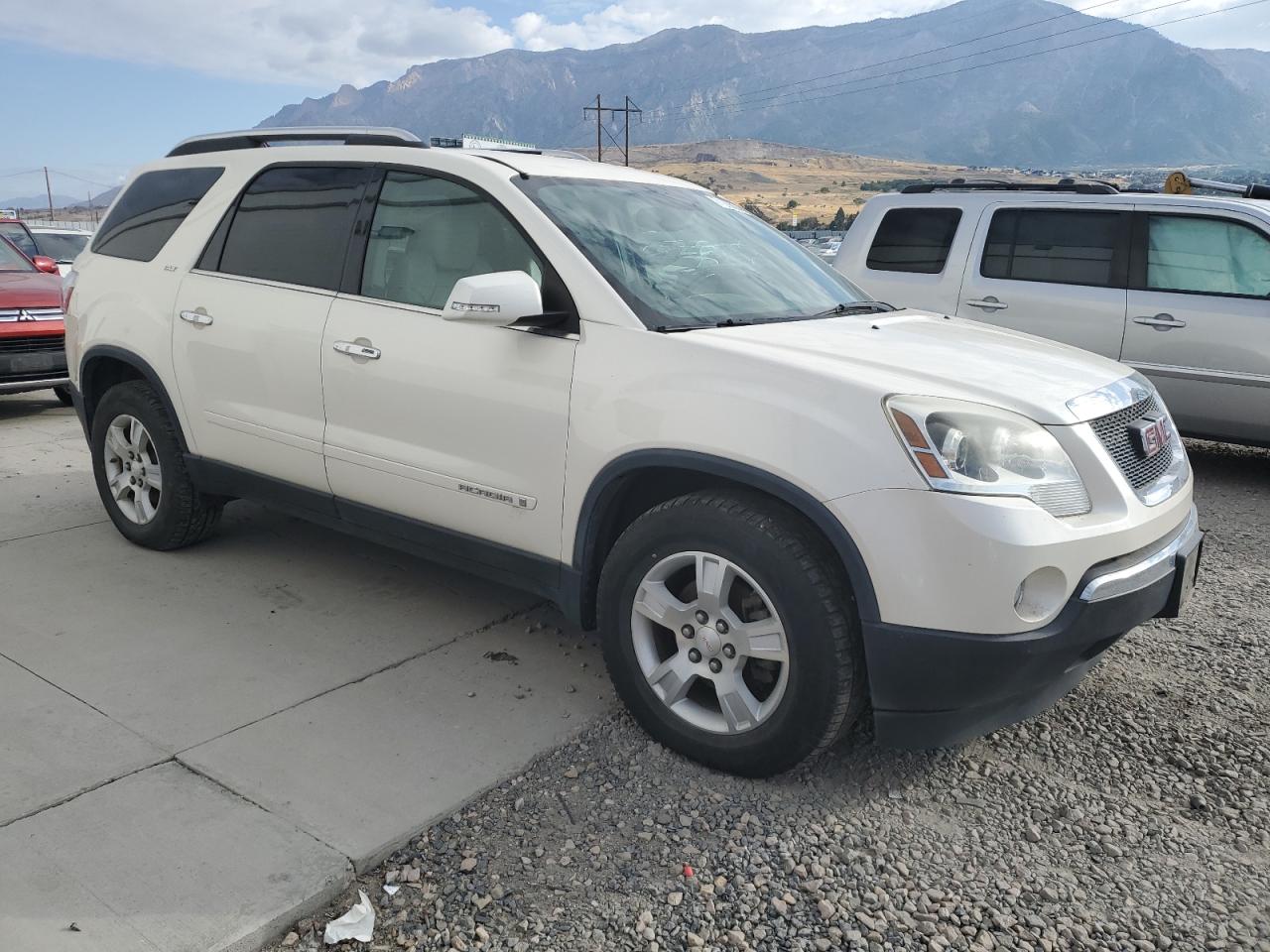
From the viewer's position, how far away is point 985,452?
2.57 m

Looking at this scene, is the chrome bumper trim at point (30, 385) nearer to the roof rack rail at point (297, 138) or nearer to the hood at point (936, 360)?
the roof rack rail at point (297, 138)

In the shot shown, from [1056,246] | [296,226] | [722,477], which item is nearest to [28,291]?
[296,226]

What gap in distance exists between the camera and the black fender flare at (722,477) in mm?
2592

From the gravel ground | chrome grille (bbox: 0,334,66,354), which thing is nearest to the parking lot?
the gravel ground

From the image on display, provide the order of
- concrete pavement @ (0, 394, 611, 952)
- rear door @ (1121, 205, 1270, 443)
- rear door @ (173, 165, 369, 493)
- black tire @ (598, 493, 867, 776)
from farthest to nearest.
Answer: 1. rear door @ (1121, 205, 1270, 443)
2. rear door @ (173, 165, 369, 493)
3. black tire @ (598, 493, 867, 776)
4. concrete pavement @ (0, 394, 611, 952)

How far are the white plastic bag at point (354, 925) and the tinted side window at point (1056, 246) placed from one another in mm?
6332

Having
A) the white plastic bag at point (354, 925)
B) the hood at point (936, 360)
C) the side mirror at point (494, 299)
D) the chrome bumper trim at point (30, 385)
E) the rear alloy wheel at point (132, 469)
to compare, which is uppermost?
the side mirror at point (494, 299)

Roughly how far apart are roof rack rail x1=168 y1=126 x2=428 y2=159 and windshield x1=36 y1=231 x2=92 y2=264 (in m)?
12.1

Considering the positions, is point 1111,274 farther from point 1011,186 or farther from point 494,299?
point 494,299

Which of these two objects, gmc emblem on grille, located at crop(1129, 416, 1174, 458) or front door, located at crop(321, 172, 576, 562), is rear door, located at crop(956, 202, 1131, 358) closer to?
gmc emblem on grille, located at crop(1129, 416, 1174, 458)

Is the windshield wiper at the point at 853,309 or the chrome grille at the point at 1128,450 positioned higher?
the windshield wiper at the point at 853,309

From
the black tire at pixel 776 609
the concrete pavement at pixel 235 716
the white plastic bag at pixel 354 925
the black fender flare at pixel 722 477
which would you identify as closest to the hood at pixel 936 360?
the black fender flare at pixel 722 477

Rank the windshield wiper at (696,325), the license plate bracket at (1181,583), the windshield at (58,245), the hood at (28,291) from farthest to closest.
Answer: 1. the windshield at (58,245)
2. the hood at (28,291)
3. the windshield wiper at (696,325)
4. the license plate bracket at (1181,583)

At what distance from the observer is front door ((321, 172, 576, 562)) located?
10.6ft
